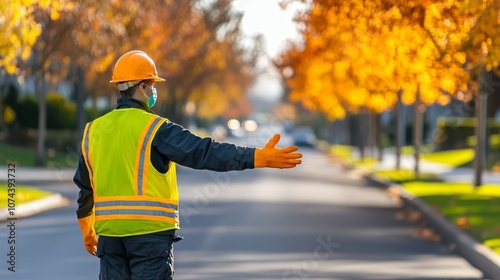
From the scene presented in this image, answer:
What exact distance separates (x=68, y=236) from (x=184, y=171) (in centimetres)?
2774

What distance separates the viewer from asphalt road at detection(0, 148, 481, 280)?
1444cm

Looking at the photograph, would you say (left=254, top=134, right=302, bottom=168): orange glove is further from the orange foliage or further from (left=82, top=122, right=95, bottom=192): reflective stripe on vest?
the orange foliage

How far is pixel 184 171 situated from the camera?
152 ft

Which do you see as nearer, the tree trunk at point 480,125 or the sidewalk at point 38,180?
the sidewalk at point 38,180

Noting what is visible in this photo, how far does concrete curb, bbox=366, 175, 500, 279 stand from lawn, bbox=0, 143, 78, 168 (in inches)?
702

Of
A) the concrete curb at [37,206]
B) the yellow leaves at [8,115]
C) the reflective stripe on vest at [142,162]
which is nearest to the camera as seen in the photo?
the reflective stripe on vest at [142,162]

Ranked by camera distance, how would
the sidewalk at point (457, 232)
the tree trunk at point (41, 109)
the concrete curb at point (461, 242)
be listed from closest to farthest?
the concrete curb at point (461, 242), the sidewalk at point (457, 232), the tree trunk at point (41, 109)

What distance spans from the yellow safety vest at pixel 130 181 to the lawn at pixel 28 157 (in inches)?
1360

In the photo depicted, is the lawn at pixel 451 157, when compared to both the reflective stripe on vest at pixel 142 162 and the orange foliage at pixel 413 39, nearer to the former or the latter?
the orange foliage at pixel 413 39

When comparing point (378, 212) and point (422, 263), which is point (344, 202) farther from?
point (422, 263)

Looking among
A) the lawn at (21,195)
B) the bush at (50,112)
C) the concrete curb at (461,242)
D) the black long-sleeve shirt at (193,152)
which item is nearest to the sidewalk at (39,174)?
the lawn at (21,195)

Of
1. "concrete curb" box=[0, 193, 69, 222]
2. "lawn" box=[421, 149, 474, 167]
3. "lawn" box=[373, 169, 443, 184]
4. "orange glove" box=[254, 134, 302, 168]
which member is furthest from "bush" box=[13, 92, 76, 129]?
"orange glove" box=[254, 134, 302, 168]

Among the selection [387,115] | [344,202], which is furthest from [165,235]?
[387,115]

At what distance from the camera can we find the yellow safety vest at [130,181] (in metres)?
6.72
